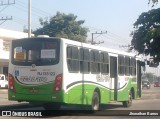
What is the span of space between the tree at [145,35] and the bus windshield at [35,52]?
9768mm

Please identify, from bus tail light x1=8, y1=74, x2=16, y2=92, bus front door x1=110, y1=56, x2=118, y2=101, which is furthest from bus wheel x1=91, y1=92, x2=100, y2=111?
bus tail light x1=8, y1=74, x2=16, y2=92

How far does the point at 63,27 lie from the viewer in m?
64.7

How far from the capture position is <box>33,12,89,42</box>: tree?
6344 centimetres

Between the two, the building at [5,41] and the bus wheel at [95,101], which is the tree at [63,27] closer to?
the building at [5,41]

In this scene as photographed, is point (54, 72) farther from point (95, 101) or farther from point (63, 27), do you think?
point (63, 27)

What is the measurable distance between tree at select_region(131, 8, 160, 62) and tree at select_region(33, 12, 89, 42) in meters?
36.7

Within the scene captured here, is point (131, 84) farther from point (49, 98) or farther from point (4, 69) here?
point (4, 69)

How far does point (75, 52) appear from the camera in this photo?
617 inches

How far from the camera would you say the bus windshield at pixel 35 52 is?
14.8 m

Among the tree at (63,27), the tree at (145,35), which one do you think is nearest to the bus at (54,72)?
the tree at (145,35)

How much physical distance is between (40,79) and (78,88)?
176cm

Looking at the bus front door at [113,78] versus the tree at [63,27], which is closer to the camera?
the bus front door at [113,78]

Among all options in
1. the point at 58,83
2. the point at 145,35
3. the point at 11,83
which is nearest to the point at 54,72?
the point at 58,83

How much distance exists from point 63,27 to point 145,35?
4154 cm
